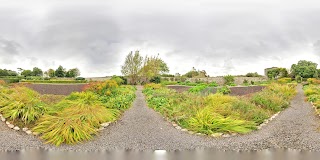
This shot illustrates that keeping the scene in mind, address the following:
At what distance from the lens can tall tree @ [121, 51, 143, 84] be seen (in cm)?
2812

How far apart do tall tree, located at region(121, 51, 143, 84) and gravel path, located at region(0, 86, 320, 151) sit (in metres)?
21.2

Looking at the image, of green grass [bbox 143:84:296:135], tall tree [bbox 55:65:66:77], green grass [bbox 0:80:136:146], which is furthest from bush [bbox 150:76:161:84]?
green grass [bbox 0:80:136:146]

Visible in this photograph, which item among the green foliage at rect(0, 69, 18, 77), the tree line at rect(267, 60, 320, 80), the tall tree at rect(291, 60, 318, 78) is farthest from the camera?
the tree line at rect(267, 60, 320, 80)

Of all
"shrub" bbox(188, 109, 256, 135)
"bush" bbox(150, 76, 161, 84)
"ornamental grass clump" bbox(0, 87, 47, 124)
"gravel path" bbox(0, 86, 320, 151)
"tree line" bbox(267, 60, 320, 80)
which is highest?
"tree line" bbox(267, 60, 320, 80)

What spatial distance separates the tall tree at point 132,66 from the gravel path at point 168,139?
21203mm

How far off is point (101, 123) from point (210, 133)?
2.95m

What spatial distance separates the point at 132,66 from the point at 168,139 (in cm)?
2308

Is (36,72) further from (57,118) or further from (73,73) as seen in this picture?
(57,118)

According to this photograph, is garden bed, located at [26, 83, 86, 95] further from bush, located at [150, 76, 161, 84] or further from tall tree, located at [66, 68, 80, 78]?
tall tree, located at [66, 68, 80, 78]

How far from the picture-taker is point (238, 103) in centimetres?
820

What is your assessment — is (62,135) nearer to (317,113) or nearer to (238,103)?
(238,103)

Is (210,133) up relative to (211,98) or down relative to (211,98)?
down

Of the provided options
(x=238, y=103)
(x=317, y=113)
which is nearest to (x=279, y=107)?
(x=317, y=113)

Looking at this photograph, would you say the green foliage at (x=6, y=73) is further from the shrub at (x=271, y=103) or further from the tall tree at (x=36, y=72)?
the shrub at (x=271, y=103)
